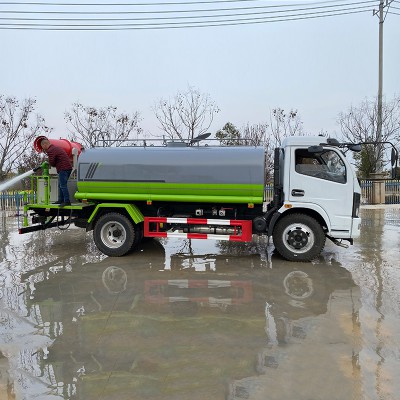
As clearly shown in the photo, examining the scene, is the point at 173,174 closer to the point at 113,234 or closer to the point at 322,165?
the point at 113,234

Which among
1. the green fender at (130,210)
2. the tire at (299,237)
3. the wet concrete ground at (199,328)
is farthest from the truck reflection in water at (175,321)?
the green fender at (130,210)

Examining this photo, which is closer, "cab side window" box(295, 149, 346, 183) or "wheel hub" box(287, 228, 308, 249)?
"cab side window" box(295, 149, 346, 183)

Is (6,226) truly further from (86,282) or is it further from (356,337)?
(356,337)

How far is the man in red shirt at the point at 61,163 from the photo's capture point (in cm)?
853

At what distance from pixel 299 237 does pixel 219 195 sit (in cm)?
183

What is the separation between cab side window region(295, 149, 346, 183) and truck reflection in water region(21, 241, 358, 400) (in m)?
1.78

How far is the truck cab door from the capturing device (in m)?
7.60

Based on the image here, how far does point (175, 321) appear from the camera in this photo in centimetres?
477

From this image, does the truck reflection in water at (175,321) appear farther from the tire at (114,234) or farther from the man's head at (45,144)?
the man's head at (45,144)

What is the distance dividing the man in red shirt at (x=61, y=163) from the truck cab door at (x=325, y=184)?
4.94 m

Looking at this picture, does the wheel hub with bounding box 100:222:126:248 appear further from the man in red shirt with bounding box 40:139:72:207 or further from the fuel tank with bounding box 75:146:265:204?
the man in red shirt with bounding box 40:139:72:207

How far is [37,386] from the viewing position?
3369mm

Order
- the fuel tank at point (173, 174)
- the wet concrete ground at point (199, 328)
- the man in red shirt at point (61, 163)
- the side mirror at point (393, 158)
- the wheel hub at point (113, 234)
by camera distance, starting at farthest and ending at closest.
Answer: the man in red shirt at point (61, 163)
the wheel hub at point (113, 234)
the fuel tank at point (173, 174)
the side mirror at point (393, 158)
the wet concrete ground at point (199, 328)

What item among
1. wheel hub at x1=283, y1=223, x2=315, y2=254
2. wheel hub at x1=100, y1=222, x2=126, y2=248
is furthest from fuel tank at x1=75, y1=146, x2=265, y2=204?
wheel hub at x1=283, y1=223, x2=315, y2=254
